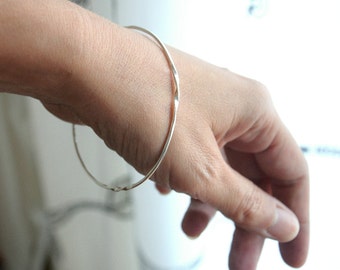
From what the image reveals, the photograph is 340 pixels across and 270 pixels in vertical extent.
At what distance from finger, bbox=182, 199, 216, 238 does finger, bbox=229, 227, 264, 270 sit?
0.15 ft

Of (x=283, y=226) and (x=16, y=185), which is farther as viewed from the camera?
(x=16, y=185)

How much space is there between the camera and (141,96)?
0.39 metres

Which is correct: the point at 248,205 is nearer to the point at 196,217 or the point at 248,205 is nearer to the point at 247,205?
the point at 247,205

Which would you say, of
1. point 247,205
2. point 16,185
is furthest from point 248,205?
point 16,185

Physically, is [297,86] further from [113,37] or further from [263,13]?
[113,37]

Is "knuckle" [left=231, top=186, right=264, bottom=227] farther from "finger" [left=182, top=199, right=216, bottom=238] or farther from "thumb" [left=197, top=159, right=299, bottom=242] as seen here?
"finger" [left=182, top=199, right=216, bottom=238]

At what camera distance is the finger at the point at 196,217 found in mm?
594

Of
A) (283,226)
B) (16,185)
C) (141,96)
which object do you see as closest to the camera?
(141,96)

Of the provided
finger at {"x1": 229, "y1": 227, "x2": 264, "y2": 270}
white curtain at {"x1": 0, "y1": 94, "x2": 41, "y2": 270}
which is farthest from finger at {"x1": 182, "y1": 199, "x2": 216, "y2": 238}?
white curtain at {"x1": 0, "y1": 94, "x2": 41, "y2": 270}

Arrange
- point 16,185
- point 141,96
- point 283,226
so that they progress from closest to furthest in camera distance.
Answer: point 141,96, point 283,226, point 16,185

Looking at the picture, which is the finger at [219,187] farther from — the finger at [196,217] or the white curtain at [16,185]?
the white curtain at [16,185]

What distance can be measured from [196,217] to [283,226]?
122 mm

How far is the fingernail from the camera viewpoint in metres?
0.52

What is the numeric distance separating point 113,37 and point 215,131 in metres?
0.14
